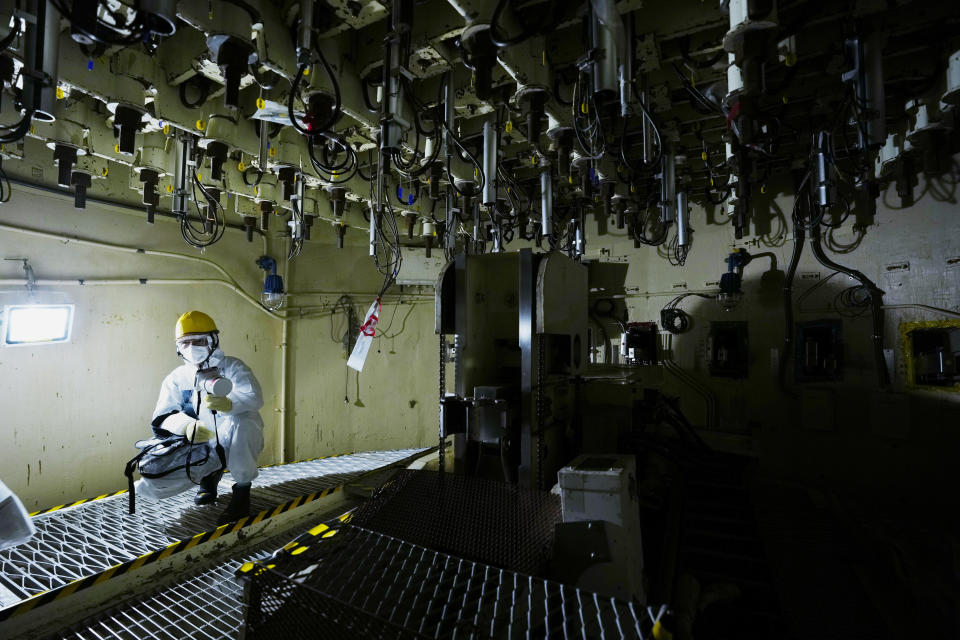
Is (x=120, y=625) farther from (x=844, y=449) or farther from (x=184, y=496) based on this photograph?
(x=844, y=449)

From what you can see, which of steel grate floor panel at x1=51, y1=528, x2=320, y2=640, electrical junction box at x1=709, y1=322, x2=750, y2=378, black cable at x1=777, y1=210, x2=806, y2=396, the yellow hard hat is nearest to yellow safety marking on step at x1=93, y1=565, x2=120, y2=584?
steel grate floor panel at x1=51, y1=528, x2=320, y2=640

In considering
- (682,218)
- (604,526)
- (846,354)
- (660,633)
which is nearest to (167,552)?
(604,526)

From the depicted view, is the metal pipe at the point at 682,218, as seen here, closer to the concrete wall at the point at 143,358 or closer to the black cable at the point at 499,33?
the black cable at the point at 499,33

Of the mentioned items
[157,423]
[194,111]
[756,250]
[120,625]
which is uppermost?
[194,111]

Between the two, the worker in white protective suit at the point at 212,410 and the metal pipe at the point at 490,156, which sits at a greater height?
the metal pipe at the point at 490,156

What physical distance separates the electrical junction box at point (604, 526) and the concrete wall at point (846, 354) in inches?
107

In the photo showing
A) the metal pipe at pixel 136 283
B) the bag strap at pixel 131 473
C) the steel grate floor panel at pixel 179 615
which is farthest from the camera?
the metal pipe at pixel 136 283

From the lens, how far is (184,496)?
10.4 feet

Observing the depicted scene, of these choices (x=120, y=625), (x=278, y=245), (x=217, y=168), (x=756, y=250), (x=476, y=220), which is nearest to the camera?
(x=120, y=625)

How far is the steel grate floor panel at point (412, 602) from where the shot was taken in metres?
1.18

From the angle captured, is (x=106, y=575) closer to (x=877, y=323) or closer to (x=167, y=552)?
(x=167, y=552)

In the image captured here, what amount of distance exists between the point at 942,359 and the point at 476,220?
405 cm

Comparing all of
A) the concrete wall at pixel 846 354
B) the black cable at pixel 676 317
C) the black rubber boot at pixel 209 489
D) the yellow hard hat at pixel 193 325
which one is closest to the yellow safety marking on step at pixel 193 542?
the black rubber boot at pixel 209 489

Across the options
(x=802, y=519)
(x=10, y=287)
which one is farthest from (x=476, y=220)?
(x=10, y=287)
